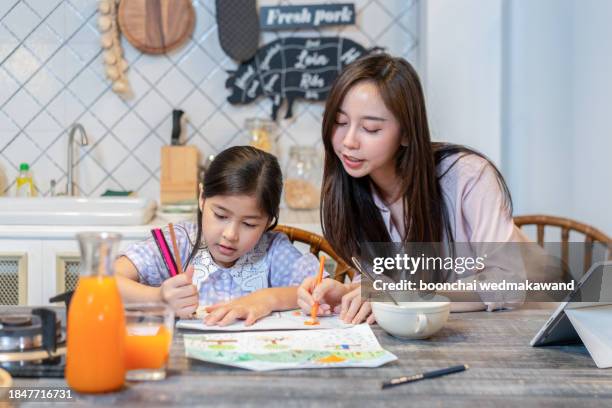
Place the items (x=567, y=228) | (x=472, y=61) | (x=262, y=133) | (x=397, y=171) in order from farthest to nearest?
(x=262, y=133)
(x=472, y=61)
(x=567, y=228)
(x=397, y=171)

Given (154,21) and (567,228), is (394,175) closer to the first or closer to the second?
(567,228)

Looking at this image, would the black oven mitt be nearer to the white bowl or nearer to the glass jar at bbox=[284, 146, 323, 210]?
the glass jar at bbox=[284, 146, 323, 210]

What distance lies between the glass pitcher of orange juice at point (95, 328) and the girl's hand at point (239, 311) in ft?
1.16

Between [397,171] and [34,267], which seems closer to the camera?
[397,171]

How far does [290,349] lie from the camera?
1.07m

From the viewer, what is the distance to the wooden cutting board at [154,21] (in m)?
2.90

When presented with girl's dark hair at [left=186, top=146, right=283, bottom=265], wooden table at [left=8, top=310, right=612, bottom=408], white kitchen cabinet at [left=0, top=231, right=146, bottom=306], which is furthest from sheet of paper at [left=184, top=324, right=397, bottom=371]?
white kitchen cabinet at [left=0, top=231, right=146, bottom=306]

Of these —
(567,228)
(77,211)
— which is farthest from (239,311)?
(77,211)

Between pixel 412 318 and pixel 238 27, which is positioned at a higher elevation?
pixel 238 27

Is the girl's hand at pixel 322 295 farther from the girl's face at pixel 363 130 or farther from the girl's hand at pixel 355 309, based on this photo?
the girl's face at pixel 363 130

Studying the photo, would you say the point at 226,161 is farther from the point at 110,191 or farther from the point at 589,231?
the point at 110,191

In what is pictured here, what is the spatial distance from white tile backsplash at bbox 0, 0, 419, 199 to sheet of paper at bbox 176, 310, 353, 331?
1740mm

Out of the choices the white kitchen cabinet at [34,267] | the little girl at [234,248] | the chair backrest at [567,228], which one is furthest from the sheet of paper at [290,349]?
the white kitchen cabinet at [34,267]

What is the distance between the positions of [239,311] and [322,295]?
167mm
